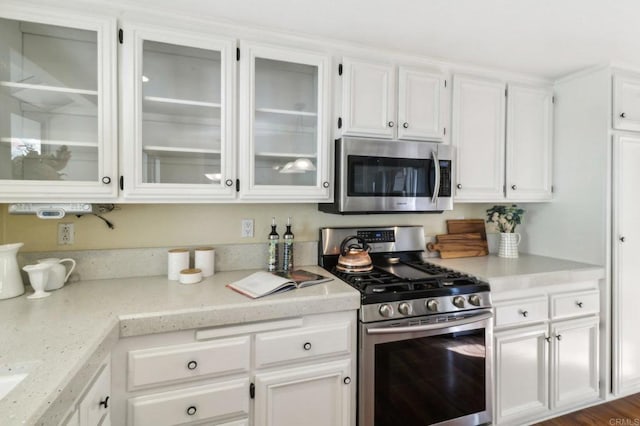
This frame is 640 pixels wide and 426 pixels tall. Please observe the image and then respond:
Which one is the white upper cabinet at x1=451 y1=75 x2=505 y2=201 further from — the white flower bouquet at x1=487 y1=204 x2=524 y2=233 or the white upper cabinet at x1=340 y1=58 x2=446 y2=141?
the white flower bouquet at x1=487 y1=204 x2=524 y2=233

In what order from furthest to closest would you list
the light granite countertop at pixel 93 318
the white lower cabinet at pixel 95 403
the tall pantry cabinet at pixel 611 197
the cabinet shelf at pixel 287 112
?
1. the tall pantry cabinet at pixel 611 197
2. the cabinet shelf at pixel 287 112
3. the white lower cabinet at pixel 95 403
4. the light granite countertop at pixel 93 318

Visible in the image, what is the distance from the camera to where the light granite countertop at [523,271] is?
6.05 feet

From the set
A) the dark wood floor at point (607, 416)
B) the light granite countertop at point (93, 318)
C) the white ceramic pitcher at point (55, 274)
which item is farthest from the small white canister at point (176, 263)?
the dark wood floor at point (607, 416)

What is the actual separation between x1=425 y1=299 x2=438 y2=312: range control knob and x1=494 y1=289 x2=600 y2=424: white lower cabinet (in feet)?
1.48

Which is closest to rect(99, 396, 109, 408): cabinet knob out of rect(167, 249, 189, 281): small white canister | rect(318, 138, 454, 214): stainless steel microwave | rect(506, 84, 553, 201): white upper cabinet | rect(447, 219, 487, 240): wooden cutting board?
rect(167, 249, 189, 281): small white canister

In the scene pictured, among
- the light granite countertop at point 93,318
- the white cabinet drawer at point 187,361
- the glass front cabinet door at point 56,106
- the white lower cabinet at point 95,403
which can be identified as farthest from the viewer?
the glass front cabinet door at point 56,106

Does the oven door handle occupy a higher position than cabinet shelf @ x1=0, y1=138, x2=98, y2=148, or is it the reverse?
cabinet shelf @ x1=0, y1=138, x2=98, y2=148

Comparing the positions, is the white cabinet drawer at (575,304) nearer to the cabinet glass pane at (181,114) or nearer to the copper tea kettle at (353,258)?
the copper tea kettle at (353,258)

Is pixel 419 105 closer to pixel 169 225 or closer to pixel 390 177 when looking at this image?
pixel 390 177

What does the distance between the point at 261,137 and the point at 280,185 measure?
0.93 ft

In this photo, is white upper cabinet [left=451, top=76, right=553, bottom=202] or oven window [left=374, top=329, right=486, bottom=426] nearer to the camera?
oven window [left=374, top=329, right=486, bottom=426]

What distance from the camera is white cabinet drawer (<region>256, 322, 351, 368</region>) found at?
1404 millimetres

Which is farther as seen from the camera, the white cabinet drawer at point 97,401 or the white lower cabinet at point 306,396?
the white lower cabinet at point 306,396

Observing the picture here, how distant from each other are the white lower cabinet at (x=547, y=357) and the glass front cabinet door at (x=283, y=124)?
133 centimetres
